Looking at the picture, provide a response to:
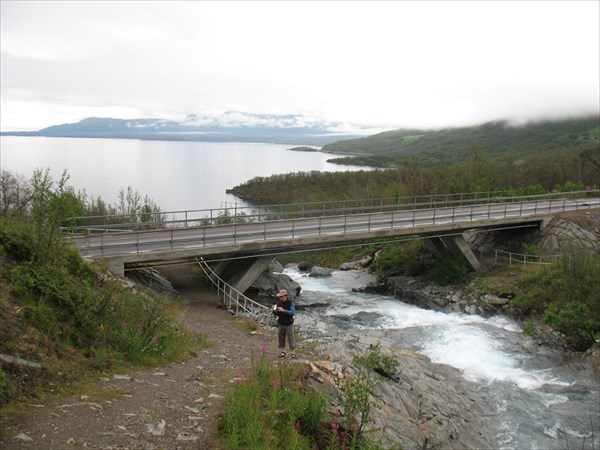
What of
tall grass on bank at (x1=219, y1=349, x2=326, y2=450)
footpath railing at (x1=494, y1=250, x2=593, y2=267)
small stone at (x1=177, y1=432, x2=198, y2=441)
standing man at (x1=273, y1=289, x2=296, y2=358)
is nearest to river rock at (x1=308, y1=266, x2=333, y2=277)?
footpath railing at (x1=494, y1=250, x2=593, y2=267)

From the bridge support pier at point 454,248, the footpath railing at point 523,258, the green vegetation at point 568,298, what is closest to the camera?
the green vegetation at point 568,298

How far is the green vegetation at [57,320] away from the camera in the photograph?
997 centimetres

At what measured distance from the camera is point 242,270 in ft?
85.0

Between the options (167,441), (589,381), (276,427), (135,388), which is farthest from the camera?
(589,381)

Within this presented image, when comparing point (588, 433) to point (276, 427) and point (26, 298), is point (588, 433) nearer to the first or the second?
point (276, 427)

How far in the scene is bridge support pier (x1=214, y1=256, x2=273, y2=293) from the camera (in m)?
25.3

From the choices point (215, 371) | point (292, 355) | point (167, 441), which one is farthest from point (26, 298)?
point (292, 355)

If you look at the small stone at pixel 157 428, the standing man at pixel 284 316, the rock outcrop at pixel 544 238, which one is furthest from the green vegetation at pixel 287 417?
the rock outcrop at pixel 544 238

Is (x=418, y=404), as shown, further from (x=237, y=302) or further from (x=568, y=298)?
(x=568, y=298)

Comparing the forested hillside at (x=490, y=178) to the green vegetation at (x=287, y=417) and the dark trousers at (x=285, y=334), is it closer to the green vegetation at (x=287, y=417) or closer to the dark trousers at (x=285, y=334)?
the dark trousers at (x=285, y=334)

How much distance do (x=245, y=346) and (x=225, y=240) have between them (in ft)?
34.6

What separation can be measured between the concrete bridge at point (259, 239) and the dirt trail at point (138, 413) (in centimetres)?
1021

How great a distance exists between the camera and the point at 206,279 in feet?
89.2

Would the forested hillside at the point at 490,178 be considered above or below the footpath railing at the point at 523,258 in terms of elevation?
above
